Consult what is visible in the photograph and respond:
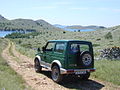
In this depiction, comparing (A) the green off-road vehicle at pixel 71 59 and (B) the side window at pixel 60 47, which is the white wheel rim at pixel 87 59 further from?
(B) the side window at pixel 60 47

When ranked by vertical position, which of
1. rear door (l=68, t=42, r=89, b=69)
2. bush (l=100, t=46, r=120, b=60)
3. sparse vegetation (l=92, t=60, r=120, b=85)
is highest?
rear door (l=68, t=42, r=89, b=69)

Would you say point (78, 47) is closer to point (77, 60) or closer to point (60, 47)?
point (77, 60)

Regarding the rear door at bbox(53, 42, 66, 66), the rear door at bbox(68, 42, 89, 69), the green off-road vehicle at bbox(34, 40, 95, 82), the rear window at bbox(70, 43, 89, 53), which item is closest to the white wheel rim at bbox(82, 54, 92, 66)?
the green off-road vehicle at bbox(34, 40, 95, 82)

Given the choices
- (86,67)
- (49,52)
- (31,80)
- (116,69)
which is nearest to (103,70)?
(116,69)

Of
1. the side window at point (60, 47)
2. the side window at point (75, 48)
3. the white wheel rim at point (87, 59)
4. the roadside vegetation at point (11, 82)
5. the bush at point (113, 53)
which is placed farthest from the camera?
the bush at point (113, 53)

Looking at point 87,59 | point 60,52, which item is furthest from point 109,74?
point 60,52

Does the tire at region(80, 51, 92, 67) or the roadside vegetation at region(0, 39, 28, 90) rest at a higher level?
the tire at region(80, 51, 92, 67)

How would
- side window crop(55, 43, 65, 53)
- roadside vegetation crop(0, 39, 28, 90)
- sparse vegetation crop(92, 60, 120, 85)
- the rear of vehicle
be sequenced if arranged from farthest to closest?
sparse vegetation crop(92, 60, 120, 85) → side window crop(55, 43, 65, 53) → the rear of vehicle → roadside vegetation crop(0, 39, 28, 90)

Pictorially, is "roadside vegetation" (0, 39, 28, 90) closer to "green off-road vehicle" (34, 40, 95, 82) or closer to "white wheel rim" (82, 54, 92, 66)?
"green off-road vehicle" (34, 40, 95, 82)

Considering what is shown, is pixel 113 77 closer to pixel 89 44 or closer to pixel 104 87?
pixel 104 87

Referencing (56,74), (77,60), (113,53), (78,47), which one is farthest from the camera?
(113,53)

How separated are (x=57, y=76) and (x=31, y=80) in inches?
61.6

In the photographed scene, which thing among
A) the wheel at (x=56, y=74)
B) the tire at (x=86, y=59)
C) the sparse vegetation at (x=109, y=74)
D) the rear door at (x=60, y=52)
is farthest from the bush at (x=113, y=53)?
the wheel at (x=56, y=74)

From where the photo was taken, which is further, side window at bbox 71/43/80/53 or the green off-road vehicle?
side window at bbox 71/43/80/53
